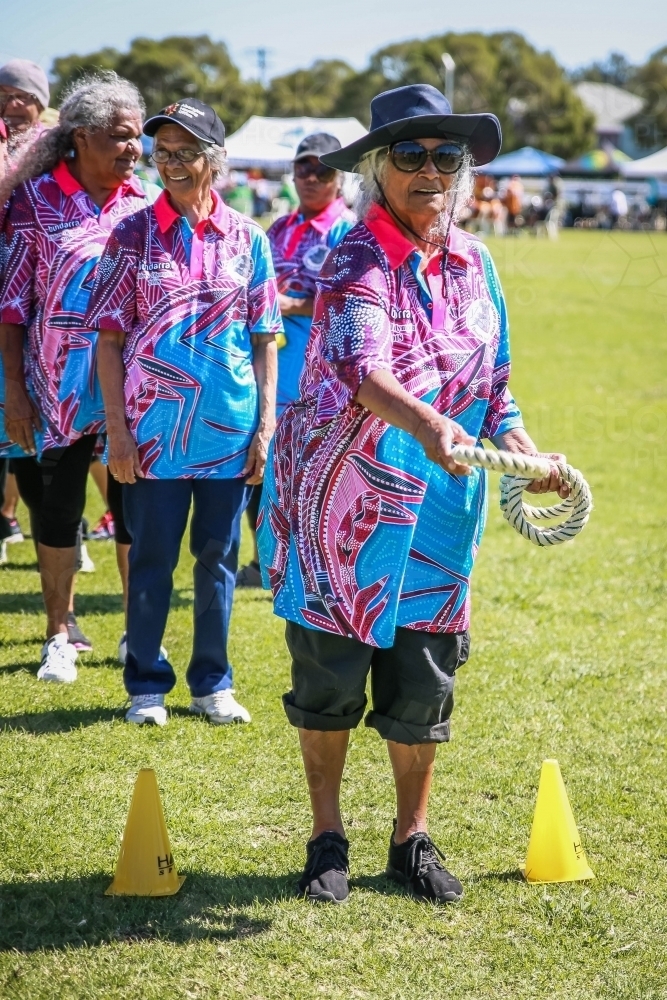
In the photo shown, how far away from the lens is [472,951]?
9.62 ft

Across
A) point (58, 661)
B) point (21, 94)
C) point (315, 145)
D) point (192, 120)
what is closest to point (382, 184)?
point (192, 120)

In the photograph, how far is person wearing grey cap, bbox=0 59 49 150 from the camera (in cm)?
548

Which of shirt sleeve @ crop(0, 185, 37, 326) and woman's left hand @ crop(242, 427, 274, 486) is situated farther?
shirt sleeve @ crop(0, 185, 37, 326)

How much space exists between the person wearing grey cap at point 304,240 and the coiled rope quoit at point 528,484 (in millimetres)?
2650

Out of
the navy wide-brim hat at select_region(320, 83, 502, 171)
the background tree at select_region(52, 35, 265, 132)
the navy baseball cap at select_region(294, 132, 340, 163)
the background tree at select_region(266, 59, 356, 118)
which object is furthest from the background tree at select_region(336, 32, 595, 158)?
Result: the navy wide-brim hat at select_region(320, 83, 502, 171)

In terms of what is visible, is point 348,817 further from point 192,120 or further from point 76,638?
point 192,120

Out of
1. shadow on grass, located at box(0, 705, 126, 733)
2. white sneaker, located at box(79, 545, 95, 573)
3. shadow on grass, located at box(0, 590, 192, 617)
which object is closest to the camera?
shadow on grass, located at box(0, 705, 126, 733)

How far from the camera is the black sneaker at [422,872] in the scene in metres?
3.16

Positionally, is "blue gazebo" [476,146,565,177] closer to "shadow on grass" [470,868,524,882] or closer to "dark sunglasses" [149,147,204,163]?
"dark sunglasses" [149,147,204,163]

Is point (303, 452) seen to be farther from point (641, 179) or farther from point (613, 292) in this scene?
point (641, 179)

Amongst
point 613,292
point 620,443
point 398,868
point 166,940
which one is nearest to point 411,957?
point 398,868

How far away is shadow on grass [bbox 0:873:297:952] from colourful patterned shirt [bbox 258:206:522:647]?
0.80m

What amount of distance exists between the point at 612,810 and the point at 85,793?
172 cm

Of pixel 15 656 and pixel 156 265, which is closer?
pixel 156 265
